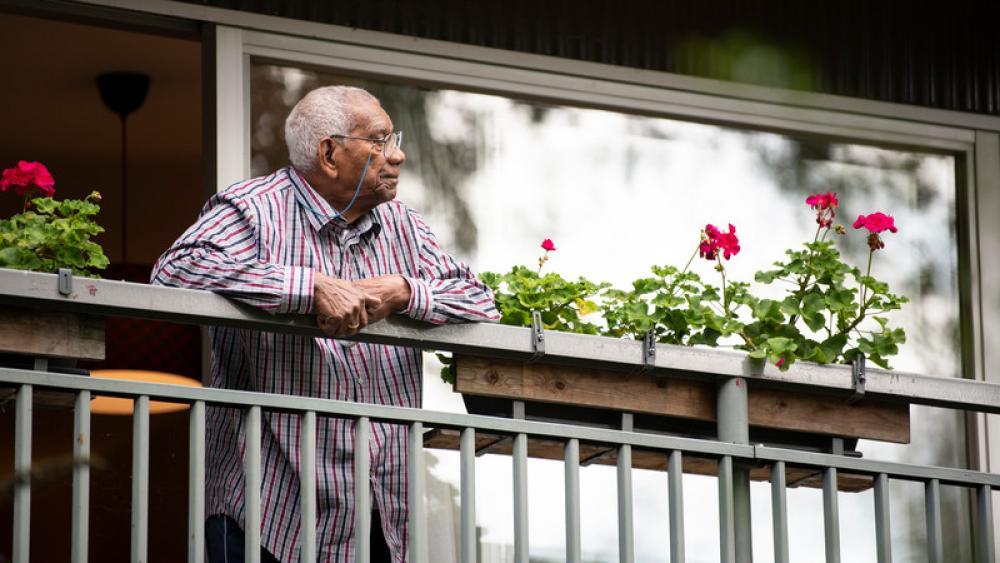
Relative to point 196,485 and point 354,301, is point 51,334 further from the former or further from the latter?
point 354,301

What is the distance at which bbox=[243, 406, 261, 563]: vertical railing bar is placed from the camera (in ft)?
12.0

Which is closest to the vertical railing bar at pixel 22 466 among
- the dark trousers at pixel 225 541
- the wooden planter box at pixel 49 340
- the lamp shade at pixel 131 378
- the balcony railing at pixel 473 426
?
the balcony railing at pixel 473 426

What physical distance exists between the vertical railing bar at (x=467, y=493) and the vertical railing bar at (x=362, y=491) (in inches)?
8.8

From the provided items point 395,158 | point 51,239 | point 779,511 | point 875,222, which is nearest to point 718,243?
point 875,222

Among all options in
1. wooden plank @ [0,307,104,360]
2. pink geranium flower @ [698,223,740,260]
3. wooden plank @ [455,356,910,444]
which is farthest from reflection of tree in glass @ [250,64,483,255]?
wooden plank @ [0,307,104,360]

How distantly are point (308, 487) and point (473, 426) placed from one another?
0.42 m

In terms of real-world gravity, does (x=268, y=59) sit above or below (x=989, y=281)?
above

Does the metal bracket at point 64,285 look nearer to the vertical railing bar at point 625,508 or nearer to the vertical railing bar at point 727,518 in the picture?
the vertical railing bar at point 625,508

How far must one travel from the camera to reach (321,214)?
14.1 ft

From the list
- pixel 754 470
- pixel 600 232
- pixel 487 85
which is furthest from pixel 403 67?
pixel 754 470

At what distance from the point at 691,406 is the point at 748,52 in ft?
8.51

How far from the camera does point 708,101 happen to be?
6598 mm

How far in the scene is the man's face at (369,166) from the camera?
4359 millimetres

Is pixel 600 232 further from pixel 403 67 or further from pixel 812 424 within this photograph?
pixel 812 424
